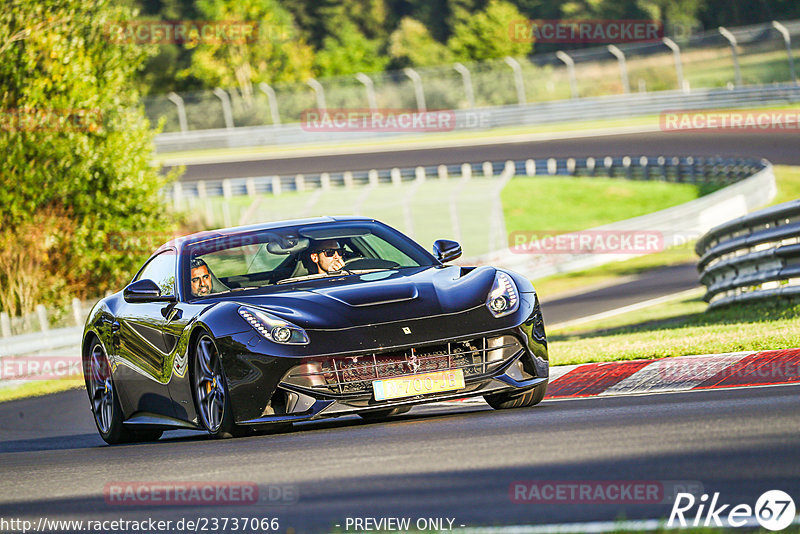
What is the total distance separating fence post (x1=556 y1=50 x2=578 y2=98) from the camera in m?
47.1

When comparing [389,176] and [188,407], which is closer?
[188,407]

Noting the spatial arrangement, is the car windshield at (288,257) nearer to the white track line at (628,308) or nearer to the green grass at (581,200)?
the white track line at (628,308)

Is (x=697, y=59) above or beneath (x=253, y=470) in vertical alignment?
above

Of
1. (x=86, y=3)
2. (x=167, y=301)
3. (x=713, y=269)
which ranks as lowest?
(x=713, y=269)

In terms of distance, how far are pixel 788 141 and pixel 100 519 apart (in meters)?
34.4

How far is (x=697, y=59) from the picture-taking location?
44625 mm

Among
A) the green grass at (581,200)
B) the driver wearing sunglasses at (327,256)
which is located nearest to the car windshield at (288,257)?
the driver wearing sunglasses at (327,256)

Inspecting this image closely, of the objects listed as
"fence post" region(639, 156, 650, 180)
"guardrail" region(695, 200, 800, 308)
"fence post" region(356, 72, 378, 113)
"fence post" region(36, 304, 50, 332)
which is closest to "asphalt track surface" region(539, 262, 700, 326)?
"guardrail" region(695, 200, 800, 308)

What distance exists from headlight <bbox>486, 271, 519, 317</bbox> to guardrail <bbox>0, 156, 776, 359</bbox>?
9.96 m

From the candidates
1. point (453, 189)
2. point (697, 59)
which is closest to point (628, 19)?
point (697, 59)

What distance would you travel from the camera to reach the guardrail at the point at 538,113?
44.0 meters

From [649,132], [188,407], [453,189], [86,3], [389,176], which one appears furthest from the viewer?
[649,132]

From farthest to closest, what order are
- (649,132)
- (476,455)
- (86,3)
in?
(649,132) → (86,3) → (476,455)

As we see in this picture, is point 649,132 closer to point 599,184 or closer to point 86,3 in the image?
point 599,184
